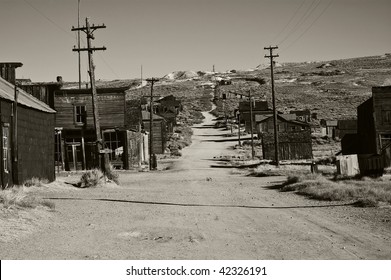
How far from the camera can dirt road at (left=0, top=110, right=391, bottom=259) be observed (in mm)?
6742

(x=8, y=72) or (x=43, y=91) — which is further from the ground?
(x=8, y=72)

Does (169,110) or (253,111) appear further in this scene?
(169,110)

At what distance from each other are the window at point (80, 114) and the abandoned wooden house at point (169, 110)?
30.9 m

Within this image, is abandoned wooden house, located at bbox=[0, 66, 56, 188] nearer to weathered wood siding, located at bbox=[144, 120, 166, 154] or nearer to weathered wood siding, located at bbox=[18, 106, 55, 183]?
weathered wood siding, located at bbox=[18, 106, 55, 183]

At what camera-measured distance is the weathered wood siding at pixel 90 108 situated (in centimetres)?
3092

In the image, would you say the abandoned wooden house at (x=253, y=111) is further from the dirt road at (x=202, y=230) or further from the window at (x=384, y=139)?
the dirt road at (x=202, y=230)

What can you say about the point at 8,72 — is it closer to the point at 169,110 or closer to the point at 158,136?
the point at 158,136

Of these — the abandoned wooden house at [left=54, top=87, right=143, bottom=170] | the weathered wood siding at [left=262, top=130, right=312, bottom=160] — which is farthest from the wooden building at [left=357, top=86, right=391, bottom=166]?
the abandoned wooden house at [left=54, top=87, right=143, bottom=170]

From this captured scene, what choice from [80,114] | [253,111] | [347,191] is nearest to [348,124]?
[253,111]

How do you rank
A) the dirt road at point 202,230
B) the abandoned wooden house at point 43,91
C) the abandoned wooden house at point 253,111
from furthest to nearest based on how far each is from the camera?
the abandoned wooden house at point 253,111 → the abandoned wooden house at point 43,91 → the dirt road at point 202,230

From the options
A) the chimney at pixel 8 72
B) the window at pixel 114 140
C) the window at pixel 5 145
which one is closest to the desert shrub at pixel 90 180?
the window at pixel 5 145

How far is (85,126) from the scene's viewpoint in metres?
30.9

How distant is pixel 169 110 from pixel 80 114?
150ft

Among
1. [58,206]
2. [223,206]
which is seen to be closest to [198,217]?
[223,206]
